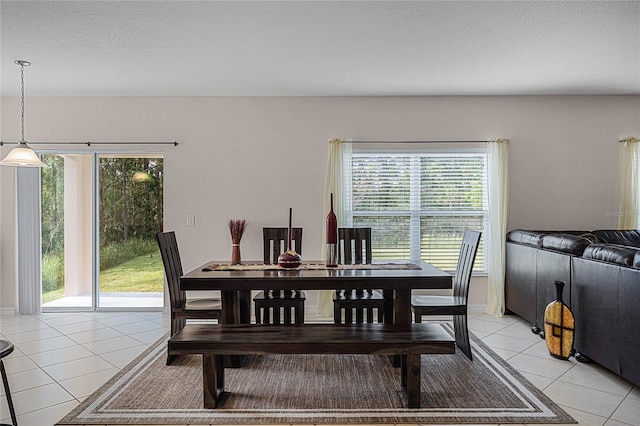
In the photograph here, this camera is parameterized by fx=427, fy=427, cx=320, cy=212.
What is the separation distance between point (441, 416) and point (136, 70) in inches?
146

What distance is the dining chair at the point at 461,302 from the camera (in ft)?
10.5

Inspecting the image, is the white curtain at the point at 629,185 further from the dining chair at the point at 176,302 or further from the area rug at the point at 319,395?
the dining chair at the point at 176,302

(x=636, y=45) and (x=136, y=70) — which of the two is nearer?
(x=636, y=45)

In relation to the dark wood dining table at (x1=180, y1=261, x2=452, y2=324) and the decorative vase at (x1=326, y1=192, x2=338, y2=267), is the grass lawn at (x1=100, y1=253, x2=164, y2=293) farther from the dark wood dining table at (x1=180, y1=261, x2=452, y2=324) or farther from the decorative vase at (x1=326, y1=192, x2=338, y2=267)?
the decorative vase at (x1=326, y1=192, x2=338, y2=267)

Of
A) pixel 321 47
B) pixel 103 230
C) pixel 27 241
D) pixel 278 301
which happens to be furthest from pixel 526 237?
pixel 27 241

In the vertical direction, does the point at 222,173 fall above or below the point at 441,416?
above

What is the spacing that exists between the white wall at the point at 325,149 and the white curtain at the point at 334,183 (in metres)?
0.11

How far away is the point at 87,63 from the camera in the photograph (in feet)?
12.2

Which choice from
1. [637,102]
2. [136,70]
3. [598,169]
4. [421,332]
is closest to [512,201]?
[598,169]

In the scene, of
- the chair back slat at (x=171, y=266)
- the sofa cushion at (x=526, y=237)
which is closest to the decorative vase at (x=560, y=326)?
the sofa cushion at (x=526, y=237)

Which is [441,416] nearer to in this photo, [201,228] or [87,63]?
[201,228]

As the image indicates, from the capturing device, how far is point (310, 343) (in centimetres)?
236

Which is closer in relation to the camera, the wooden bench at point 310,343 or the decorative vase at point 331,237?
the wooden bench at point 310,343

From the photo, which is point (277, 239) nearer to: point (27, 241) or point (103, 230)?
point (103, 230)
